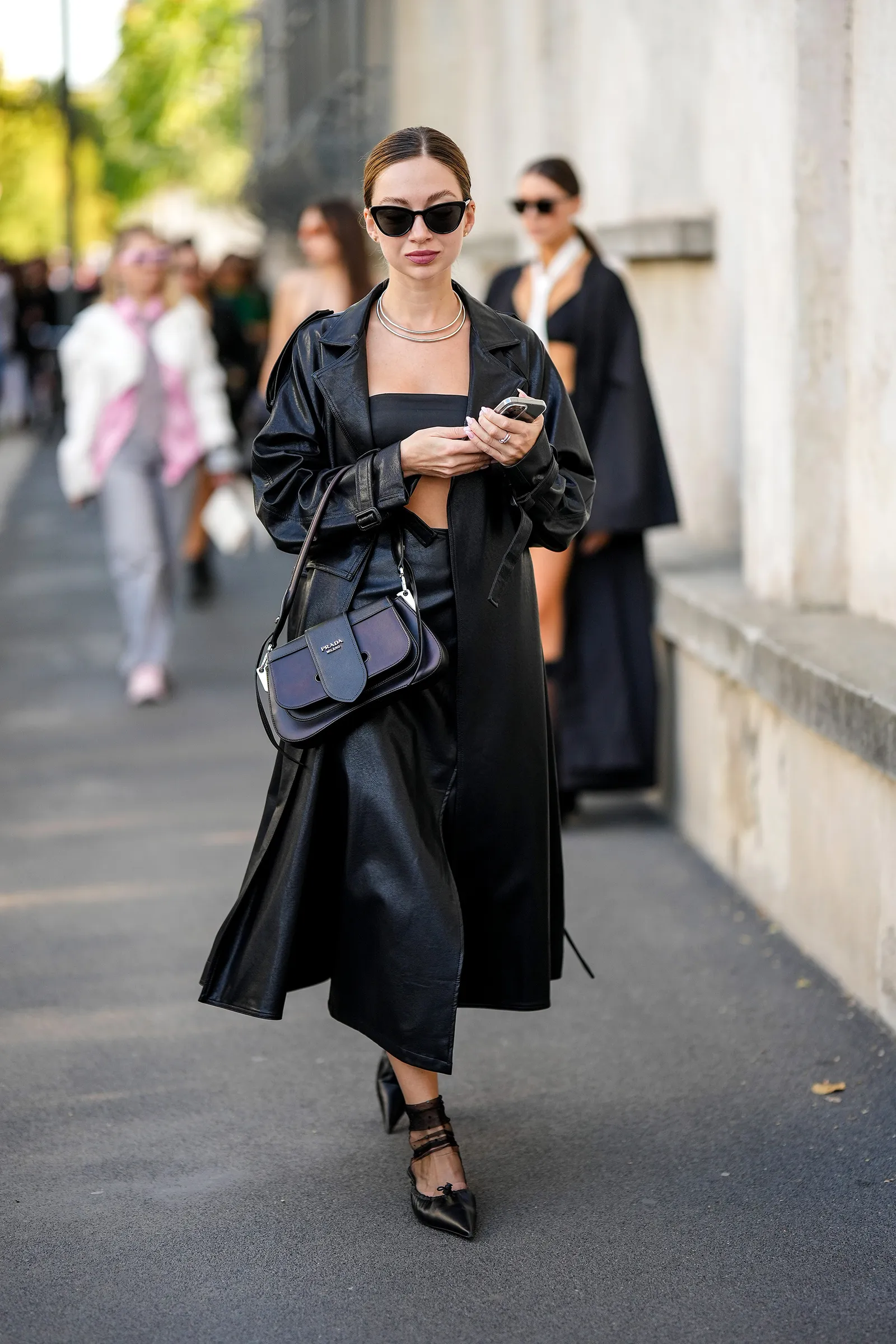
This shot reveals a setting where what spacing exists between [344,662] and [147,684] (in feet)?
18.6

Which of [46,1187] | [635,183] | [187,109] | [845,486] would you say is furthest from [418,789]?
[187,109]

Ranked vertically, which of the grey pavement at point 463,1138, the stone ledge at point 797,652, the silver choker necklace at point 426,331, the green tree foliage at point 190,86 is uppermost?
the green tree foliage at point 190,86

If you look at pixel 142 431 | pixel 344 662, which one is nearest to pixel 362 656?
pixel 344 662

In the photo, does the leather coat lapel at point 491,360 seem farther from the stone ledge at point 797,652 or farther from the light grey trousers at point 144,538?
the light grey trousers at point 144,538

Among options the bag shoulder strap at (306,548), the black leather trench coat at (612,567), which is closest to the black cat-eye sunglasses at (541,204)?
the black leather trench coat at (612,567)

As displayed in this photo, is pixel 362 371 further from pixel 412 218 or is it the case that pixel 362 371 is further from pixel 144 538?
pixel 144 538

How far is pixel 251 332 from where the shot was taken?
16203mm

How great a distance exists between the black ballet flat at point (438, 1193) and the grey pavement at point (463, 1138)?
43 mm

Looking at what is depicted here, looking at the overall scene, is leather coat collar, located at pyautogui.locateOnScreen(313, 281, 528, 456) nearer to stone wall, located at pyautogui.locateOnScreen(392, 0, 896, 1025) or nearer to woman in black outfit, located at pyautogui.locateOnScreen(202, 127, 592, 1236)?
woman in black outfit, located at pyautogui.locateOnScreen(202, 127, 592, 1236)

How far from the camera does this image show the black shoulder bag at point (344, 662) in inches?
143

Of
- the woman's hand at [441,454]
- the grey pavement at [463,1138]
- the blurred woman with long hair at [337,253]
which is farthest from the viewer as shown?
the blurred woman with long hair at [337,253]

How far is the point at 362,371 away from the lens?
12.3ft

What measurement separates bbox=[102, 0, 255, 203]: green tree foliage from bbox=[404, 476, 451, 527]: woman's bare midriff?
33659 millimetres

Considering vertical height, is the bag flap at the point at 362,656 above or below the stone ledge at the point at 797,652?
above
